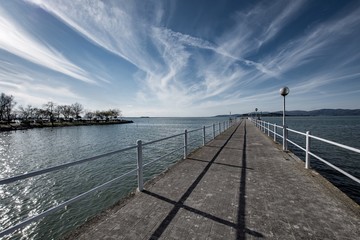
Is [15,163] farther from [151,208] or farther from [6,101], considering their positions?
[6,101]

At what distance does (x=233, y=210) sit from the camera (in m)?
3.40

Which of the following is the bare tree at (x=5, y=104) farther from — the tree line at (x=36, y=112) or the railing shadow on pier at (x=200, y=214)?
the railing shadow on pier at (x=200, y=214)

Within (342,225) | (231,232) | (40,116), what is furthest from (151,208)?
(40,116)

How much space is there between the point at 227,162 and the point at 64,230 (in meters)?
5.73

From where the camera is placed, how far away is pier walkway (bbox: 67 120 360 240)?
110 inches

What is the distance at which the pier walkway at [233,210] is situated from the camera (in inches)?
110

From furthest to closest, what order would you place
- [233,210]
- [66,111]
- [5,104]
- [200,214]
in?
[66,111], [5,104], [233,210], [200,214]

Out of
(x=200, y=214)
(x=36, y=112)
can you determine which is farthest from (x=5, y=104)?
(x=200, y=214)

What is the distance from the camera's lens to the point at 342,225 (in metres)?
2.89

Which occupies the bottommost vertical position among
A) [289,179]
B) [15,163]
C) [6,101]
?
[15,163]

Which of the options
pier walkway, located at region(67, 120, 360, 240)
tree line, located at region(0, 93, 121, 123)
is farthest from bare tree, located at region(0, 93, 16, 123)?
pier walkway, located at region(67, 120, 360, 240)

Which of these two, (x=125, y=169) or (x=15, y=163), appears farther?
(x=15, y=163)

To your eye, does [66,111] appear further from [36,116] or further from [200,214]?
[200,214]

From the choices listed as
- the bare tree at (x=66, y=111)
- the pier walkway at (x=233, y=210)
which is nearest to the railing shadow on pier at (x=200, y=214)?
the pier walkway at (x=233, y=210)
